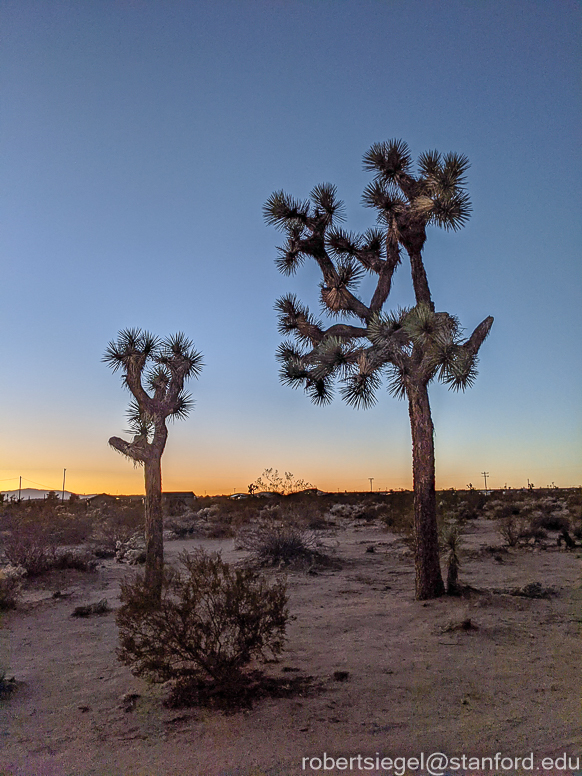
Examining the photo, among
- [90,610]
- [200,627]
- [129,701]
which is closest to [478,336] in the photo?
[200,627]

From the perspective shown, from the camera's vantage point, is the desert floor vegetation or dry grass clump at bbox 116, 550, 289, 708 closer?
the desert floor vegetation

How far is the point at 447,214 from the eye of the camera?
1020 centimetres

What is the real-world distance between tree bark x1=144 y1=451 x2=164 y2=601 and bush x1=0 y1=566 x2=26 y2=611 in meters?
2.45

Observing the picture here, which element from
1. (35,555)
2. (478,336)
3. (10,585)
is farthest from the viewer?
(35,555)

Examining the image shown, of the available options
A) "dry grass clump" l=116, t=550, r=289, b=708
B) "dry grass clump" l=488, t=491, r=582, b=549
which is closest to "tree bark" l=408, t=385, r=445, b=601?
"dry grass clump" l=116, t=550, r=289, b=708

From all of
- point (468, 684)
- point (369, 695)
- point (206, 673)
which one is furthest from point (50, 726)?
point (468, 684)

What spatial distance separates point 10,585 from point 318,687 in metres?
8.30

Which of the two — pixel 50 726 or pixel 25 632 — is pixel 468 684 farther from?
pixel 25 632

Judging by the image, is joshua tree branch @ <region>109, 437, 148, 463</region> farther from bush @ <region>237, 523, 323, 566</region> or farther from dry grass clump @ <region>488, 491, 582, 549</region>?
dry grass clump @ <region>488, 491, 582, 549</region>

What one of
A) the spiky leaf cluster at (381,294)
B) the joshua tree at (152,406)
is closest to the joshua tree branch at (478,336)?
the spiky leaf cluster at (381,294)

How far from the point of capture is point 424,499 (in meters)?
9.64

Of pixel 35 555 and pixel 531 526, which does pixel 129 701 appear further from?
pixel 531 526

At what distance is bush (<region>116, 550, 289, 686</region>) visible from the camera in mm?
5055

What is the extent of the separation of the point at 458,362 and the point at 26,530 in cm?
1183
